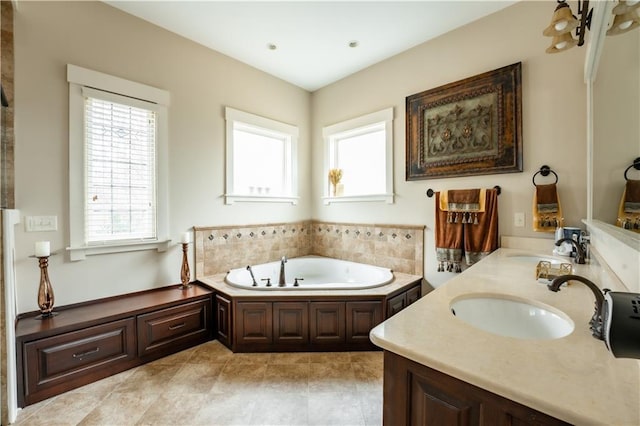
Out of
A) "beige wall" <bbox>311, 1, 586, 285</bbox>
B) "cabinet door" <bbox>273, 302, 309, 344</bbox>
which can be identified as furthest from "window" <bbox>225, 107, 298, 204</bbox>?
"cabinet door" <bbox>273, 302, 309, 344</bbox>

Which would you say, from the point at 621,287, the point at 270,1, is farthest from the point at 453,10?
the point at 621,287

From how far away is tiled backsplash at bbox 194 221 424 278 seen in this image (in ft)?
9.92

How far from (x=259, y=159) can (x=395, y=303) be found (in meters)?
2.43

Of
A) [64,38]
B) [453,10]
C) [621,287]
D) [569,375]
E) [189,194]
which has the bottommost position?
[569,375]

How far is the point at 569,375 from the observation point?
671mm

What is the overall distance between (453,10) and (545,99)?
112cm

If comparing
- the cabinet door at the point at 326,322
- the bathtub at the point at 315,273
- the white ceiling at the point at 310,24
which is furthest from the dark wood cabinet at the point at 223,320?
the white ceiling at the point at 310,24

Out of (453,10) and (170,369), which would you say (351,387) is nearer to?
(170,369)

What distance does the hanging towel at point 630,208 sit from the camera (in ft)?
3.76

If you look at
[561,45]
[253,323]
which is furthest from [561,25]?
[253,323]

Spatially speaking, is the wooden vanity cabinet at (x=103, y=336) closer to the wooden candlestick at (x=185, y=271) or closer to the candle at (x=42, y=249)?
the wooden candlestick at (x=185, y=271)

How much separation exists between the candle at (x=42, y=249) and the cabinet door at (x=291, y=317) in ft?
5.72

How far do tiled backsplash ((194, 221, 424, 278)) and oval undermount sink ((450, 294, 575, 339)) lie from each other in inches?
68.9

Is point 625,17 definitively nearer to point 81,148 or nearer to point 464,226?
point 464,226
